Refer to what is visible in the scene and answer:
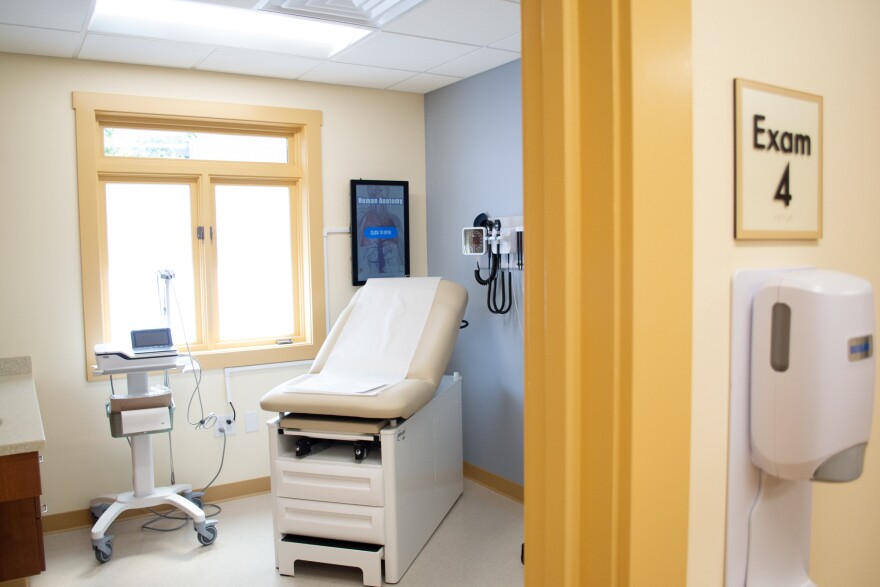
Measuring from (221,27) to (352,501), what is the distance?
2.31 m

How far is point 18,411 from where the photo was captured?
2451mm

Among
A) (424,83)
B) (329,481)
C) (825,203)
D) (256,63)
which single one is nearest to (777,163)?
(825,203)

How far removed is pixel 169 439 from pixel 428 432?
1.52 metres

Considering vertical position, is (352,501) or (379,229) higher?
(379,229)

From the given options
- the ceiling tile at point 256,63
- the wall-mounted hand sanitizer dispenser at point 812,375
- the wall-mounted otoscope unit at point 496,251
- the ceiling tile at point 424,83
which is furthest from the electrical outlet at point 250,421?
the wall-mounted hand sanitizer dispenser at point 812,375

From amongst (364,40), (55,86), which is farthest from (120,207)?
(364,40)

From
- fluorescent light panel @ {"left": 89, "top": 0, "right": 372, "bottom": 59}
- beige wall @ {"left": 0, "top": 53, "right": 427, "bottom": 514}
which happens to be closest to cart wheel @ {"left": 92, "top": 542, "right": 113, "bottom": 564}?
beige wall @ {"left": 0, "top": 53, "right": 427, "bottom": 514}

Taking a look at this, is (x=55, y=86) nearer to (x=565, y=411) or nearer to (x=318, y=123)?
(x=318, y=123)

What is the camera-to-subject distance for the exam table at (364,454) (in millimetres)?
2840

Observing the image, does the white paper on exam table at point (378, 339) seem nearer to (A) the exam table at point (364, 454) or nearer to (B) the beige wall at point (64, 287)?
(A) the exam table at point (364, 454)

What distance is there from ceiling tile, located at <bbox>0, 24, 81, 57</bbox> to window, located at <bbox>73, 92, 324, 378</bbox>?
255 millimetres

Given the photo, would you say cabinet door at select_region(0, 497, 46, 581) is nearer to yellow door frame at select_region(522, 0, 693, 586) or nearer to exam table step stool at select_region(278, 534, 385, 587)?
exam table step stool at select_region(278, 534, 385, 587)

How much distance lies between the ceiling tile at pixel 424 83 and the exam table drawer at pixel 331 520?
8.11 feet

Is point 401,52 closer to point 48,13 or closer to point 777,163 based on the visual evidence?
point 48,13
